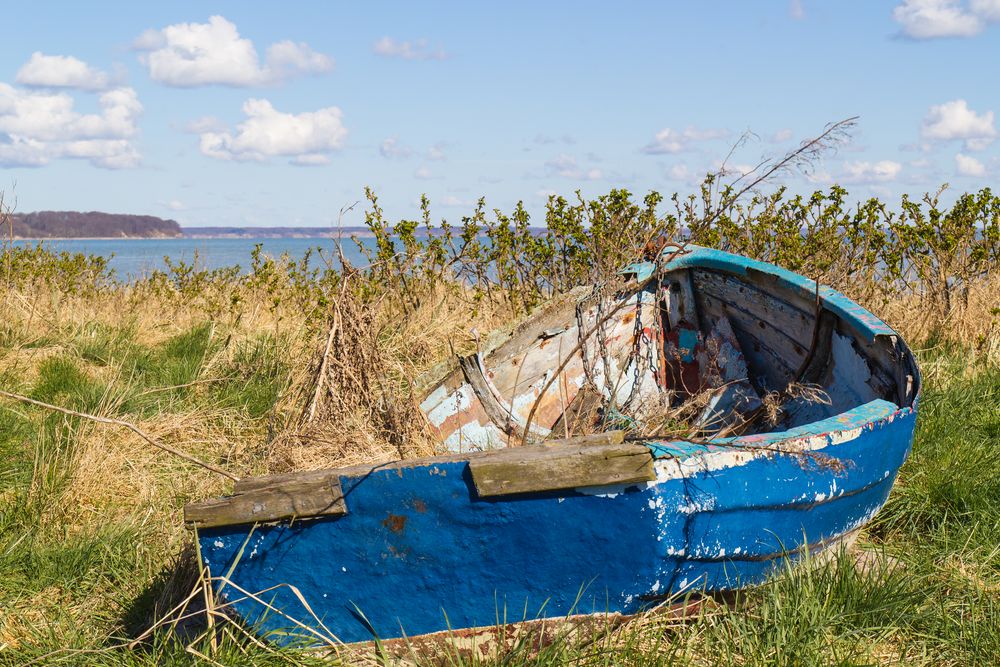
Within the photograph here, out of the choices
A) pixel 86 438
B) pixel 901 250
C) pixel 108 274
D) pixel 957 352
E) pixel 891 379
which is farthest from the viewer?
pixel 108 274

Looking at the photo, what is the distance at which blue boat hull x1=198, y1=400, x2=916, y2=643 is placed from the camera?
2.58 meters

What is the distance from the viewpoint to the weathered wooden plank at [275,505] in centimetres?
257

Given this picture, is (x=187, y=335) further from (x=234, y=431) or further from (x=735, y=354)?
(x=735, y=354)

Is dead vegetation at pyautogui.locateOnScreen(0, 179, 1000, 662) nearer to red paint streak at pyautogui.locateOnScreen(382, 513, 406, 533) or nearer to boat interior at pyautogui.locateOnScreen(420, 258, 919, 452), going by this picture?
boat interior at pyautogui.locateOnScreen(420, 258, 919, 452)

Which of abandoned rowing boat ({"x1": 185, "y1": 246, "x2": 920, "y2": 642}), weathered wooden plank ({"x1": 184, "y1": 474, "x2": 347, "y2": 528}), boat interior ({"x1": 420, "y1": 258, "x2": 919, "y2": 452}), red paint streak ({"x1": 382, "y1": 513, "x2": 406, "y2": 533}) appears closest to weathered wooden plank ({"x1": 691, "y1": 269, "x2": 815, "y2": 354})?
boat interior ({"x1": 420, "y1": 258, "x2": 919, "y2": 452})

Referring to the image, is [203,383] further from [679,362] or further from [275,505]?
[275,505]

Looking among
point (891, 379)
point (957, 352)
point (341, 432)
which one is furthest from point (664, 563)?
point (957, 352)

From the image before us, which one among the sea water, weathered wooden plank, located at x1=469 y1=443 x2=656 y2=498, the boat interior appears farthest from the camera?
the sea water

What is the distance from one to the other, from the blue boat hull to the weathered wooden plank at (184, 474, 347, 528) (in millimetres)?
41

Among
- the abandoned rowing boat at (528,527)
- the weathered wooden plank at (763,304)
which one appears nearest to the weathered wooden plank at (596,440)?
the abandoned rowing boat at (528,527)

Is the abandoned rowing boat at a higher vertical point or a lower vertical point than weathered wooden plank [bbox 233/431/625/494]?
lower

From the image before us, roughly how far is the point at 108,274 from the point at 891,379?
10.2m

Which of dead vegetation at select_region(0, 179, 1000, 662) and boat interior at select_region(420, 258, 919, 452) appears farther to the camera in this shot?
boat interior at select_region(420, 258, 919, 452)

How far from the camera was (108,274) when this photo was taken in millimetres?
11422
